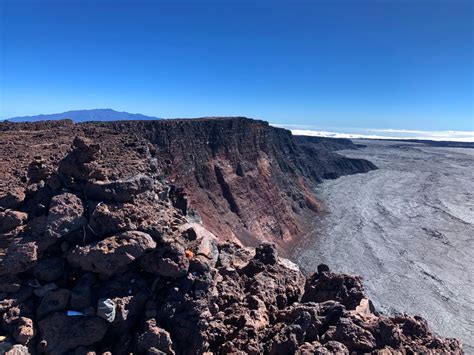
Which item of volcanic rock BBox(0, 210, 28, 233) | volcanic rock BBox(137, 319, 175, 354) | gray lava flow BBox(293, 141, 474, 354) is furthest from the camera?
gray lava flow BBox(293, 141, 474, 354)

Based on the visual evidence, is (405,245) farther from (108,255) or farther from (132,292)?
(108,255)

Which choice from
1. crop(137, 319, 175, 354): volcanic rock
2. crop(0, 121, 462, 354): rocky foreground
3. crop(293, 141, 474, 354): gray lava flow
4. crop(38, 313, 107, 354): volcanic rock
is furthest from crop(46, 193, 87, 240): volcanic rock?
crop(293, 141, 474, 354): gray lava flow

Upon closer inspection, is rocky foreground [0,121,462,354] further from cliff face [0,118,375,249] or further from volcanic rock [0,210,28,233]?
cliff face [0,118,375,249]

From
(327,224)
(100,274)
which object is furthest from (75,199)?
(327,224)

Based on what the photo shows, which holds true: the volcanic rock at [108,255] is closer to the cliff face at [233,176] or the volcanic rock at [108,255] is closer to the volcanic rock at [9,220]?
the volcanic rock at [9,220]

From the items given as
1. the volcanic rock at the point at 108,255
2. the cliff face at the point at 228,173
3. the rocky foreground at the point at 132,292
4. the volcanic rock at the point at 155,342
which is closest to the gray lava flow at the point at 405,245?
the cliff face at the point at 228,173

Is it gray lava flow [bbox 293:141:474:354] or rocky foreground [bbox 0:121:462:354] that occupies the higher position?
rocky foreground [bbox 0:121:462:354]
